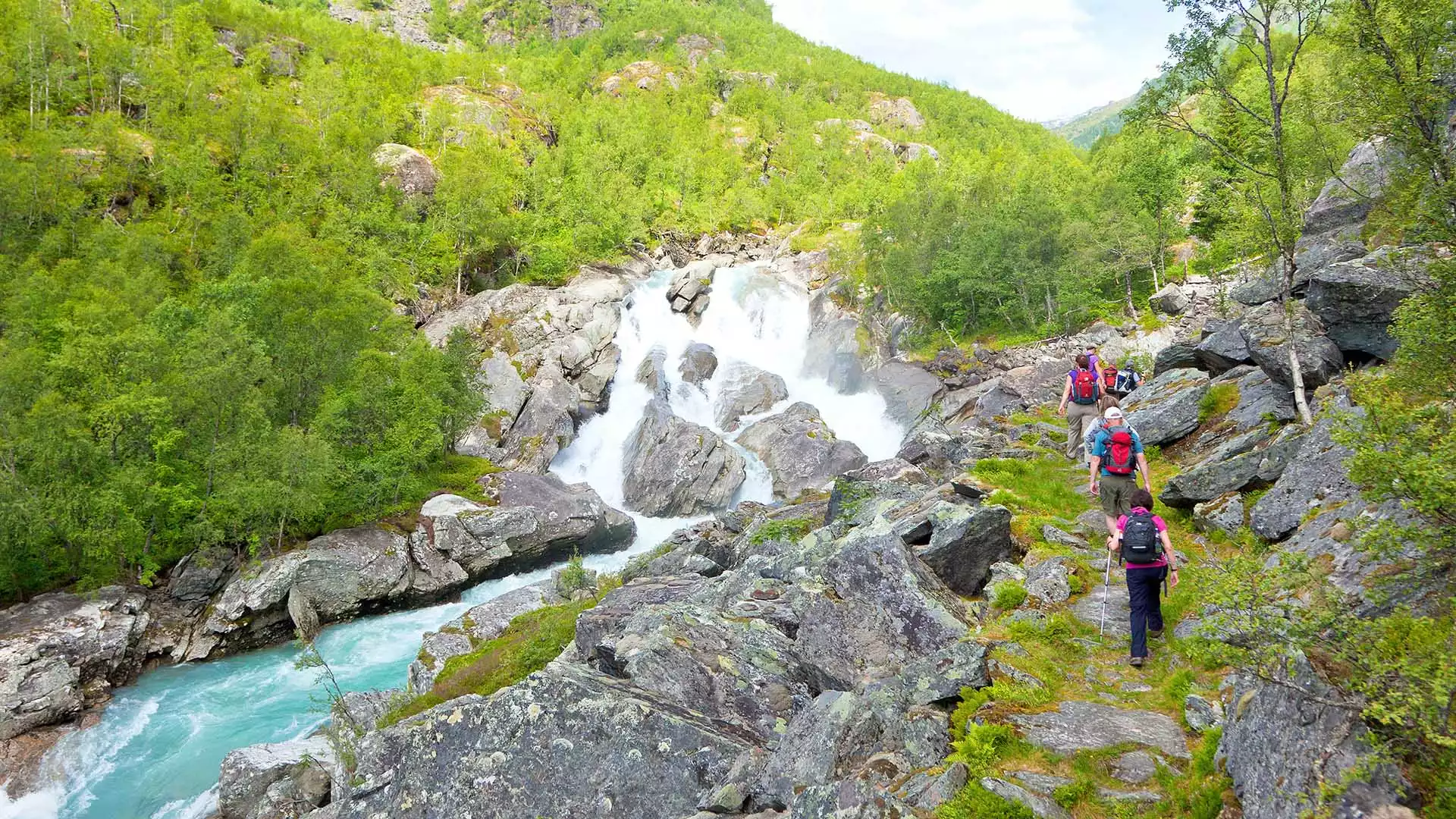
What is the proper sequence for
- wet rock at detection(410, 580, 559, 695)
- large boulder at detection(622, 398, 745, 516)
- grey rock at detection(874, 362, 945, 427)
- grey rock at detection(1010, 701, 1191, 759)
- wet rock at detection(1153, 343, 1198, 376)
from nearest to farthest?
1. grey rock at detection(1010, 701, 1191, 759)
2. wet rock at detection(1153, 343, 1198, 376)
3. wet rock at detection(410, 580, 559, 695)
4. large boulder at detection(622, 398, 745, 516)
5. grey rock at detection(874, 362, 945, 427)

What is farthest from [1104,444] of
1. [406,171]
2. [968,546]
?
[406,171]

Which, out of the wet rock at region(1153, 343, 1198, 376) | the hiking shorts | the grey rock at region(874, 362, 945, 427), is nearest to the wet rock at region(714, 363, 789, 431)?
the grey rock at region(874, 362, 945, 427)

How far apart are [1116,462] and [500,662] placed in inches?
671

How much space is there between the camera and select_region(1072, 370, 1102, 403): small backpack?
61.5 feet

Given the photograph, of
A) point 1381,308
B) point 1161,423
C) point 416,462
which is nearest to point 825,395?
point 416,462

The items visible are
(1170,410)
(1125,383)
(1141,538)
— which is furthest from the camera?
(1125,383)

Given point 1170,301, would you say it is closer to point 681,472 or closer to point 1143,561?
point 681,472

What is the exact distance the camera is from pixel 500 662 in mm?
19750

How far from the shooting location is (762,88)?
14275cm

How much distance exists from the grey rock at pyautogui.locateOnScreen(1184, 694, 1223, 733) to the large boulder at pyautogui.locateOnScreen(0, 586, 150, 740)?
3371 cm

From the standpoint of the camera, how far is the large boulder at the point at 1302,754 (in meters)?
4.96

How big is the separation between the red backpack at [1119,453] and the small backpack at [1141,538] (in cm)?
341

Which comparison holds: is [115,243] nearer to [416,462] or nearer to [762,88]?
[416,462]

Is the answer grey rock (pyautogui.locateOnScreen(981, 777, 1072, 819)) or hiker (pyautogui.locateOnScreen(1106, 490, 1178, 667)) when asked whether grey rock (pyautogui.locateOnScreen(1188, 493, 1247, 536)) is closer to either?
hiker (pyautogui.locateOnScreen(1106, 490, 1178, 667))
